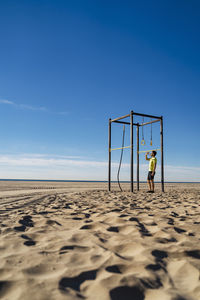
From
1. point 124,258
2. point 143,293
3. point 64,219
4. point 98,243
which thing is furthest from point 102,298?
point 64,219

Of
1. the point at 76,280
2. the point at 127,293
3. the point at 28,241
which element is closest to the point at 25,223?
the point at 28,241

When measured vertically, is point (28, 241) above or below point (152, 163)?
below

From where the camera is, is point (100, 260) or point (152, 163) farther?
point (152, 163)

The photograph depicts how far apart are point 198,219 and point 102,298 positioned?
3.05 metres

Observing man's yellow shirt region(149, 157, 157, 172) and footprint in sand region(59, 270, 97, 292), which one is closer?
footprint in sand region(59, 270, 97, 292)

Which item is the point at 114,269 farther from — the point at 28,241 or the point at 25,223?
the point at 25,223

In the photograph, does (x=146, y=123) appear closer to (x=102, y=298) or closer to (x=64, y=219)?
(x=64, y=219)

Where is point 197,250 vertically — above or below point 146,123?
below

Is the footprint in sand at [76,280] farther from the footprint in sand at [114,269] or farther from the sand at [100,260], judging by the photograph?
the footprint in sand at [114,269]

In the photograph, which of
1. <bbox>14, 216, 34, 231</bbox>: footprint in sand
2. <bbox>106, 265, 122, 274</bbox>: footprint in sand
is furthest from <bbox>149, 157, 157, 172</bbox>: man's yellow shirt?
<bbox>106, 265, 122, 274</bbox>: footprint in sand

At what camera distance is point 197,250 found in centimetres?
247

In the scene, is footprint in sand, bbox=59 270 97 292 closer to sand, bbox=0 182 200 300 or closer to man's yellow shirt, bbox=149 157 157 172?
sand, bbox=0 182 200 300

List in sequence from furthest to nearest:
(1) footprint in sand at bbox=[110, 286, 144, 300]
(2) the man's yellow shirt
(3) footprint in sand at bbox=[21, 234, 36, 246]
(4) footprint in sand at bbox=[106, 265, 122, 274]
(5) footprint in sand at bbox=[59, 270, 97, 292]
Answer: (2) the man's yellow shirt < (3) footprint in sand at bbox=[21, 234, 36, 246] < (4) footprint in sand at bbox=[106, 265, 122, 274] < (5) footprint in sand at bbox=[59, 270, 97, 292] < (1) footprint in sand at bbox=[110, 286, 144, 300]

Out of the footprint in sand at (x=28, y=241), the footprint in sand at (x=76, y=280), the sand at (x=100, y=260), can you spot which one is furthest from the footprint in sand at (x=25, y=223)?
the footprint in sand at (x=76, y=280)
